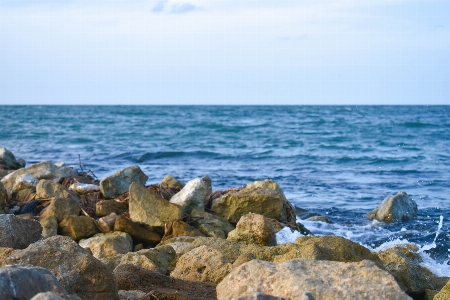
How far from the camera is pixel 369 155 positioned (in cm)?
1859

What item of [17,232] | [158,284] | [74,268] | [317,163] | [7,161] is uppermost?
[74,268]

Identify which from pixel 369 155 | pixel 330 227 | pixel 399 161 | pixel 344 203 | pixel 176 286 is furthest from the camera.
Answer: pixel 369 155

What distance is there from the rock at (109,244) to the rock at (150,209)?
40 cm

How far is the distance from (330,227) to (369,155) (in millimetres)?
10792

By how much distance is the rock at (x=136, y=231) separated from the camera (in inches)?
243

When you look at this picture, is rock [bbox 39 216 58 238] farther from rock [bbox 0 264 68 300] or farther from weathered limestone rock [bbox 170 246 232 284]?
rock [bbox 0 264 68 300]

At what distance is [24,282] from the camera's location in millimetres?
2104

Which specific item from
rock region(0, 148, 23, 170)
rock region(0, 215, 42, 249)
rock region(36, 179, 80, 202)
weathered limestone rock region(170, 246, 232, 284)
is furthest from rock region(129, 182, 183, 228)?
rock region(0, 148, 23, 170)

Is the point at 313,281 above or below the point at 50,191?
above

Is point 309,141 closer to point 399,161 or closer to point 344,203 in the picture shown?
point 399,161

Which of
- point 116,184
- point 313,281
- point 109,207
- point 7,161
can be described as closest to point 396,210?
point 116,184

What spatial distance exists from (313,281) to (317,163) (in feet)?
46.3

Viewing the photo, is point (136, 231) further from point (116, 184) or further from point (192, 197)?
point (116, 184)

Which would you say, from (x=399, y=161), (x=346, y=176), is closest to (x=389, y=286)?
(x=346, y=176)
